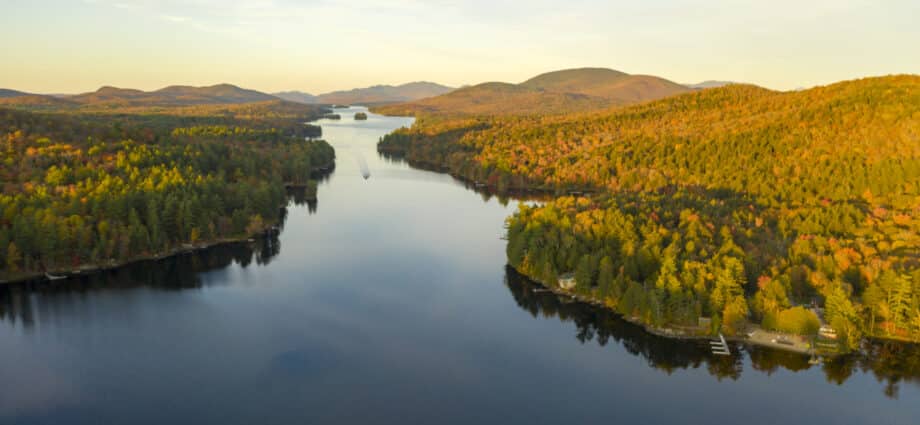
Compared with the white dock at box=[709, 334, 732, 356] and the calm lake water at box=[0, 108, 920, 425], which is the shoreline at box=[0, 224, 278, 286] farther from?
the white dock at box=[709, 334, 732, 356]

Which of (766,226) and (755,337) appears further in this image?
(766,226)

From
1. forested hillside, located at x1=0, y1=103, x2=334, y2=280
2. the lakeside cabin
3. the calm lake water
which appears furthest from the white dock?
forested hillside, located at x1=0, y1=103, x2=334, y2=280

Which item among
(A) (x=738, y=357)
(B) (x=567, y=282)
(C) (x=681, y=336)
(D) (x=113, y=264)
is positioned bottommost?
(A) (x=738, y=357)

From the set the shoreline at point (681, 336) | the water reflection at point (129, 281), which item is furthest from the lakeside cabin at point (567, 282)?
the water reflection at point (129, 281)

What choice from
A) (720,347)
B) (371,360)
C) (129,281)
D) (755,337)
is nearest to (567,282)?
(720,347)

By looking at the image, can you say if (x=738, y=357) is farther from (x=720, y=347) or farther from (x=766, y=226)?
(x=766, y=226)

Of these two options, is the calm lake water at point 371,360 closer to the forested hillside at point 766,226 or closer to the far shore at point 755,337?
the far shore at point 755,337
